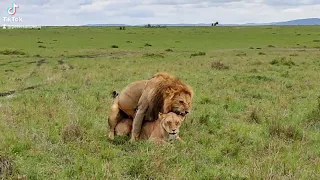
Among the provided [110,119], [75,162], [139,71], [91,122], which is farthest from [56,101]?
[139,71]

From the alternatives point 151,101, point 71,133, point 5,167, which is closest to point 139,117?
point 151,101

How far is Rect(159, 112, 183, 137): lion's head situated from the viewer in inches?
245

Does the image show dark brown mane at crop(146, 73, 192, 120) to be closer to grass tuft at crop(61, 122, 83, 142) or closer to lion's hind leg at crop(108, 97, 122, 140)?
→ lion's hind leg at crop(108, 97, 122, 140)

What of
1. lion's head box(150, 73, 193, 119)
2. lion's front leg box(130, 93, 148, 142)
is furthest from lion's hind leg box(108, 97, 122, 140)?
lion's head box(150, 73, 193, 119)

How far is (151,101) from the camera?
6711 mm

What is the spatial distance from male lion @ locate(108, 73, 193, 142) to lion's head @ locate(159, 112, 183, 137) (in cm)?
10

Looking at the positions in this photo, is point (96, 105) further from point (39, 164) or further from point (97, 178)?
point (97, 178)

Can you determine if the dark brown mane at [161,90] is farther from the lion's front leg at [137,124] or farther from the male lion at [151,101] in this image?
the lion's front leg at [137,124]

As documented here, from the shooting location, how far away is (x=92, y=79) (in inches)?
669

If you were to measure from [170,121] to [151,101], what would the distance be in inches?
25.0

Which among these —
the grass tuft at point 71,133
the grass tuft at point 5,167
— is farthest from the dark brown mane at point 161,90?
the grass tuft at point 5,167

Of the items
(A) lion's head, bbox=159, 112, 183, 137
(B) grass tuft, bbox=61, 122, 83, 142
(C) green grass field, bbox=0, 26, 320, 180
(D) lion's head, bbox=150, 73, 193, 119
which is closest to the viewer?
(C) green grass field, bbox=0, 26, 320, 180

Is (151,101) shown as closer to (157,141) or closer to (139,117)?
(139,117)

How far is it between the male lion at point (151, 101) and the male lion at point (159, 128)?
0.29ft
